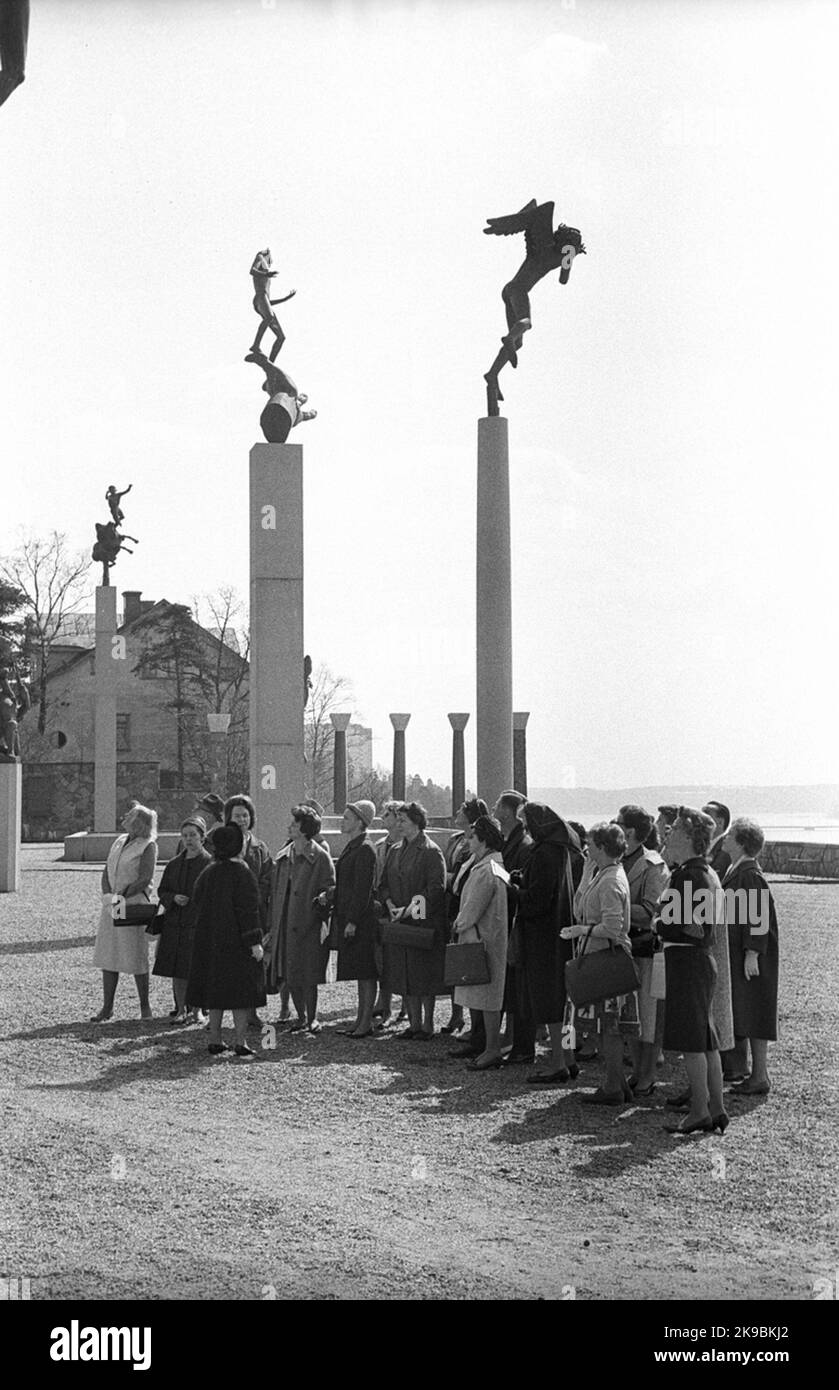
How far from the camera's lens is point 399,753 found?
40.6 m

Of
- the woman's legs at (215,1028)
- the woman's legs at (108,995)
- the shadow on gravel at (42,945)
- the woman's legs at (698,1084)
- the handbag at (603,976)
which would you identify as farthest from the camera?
the shadow on gravel at (42,945)

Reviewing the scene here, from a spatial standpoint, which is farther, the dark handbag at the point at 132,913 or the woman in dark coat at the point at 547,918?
the dark handbag at the point at 132,913

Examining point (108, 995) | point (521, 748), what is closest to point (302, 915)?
point (108, 995)

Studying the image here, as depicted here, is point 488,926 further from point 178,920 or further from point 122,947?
point 122,947

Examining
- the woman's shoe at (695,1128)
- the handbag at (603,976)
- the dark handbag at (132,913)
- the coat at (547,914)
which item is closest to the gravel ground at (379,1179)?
the woman's shoe at (695,1128)

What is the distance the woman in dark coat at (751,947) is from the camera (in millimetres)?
8484

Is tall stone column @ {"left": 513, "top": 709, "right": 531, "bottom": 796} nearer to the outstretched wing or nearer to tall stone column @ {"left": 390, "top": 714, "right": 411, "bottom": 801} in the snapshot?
tall stone column @ {"left": 390, "top": 714, "right": 411, "bottom": 801}

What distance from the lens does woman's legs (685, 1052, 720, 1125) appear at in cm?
762

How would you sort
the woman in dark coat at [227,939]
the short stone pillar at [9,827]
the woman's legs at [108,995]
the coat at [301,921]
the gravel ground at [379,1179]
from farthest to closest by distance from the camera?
the short stone pillar at [9,827], the woman's legs at [108,995], the coat at [301,921], the woman in dark coat at [227,939], the gravel ground at [379,1179]

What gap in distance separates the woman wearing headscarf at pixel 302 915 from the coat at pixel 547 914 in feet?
6.19

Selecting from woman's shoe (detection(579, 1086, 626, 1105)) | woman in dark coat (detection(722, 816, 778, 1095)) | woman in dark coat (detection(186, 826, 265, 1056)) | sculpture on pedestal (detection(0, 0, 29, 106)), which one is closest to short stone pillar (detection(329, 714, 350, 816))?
woman in dark coat (detection(186, 826, 265, 1056))

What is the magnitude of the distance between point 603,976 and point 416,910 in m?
2.65

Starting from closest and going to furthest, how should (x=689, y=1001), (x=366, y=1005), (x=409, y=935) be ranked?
(x=689, y=1001) → (x=409, y=935) → (x=366, y=1005)

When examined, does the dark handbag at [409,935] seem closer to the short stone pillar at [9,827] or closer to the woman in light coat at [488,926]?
the woman in light coat at [488,926]
